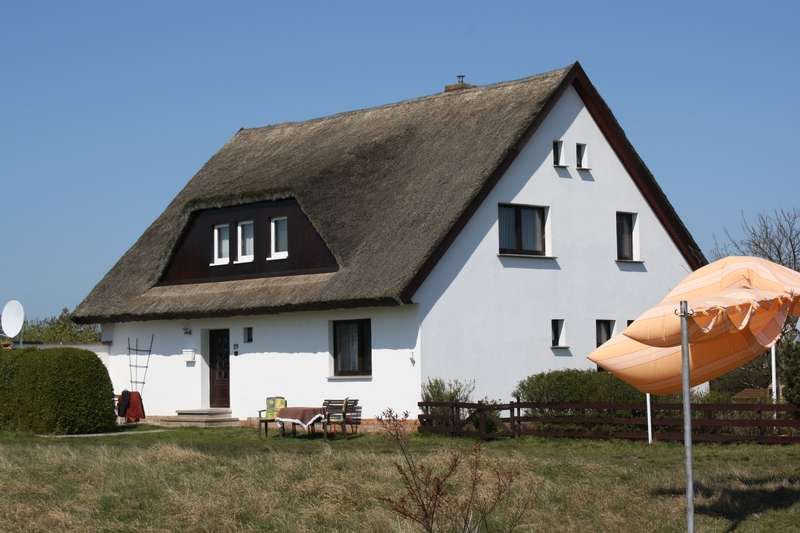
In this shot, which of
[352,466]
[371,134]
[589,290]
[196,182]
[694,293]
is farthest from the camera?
[196,182]

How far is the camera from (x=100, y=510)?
15.7 metres

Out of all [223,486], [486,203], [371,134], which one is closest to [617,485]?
[223,486]

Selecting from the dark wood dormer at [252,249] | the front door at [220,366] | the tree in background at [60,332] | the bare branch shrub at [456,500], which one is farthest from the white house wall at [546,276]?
the tree in background at [60,332]

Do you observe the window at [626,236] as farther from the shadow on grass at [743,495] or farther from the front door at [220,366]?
the shadow on grass at [743,495]

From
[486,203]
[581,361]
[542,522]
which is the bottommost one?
[542,522]

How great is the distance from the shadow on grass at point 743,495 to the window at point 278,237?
15198 mm

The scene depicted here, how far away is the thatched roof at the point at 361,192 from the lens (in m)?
27.4

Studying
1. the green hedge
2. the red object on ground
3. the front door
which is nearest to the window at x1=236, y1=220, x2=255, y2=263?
the front door

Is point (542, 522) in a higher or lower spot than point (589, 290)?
lower

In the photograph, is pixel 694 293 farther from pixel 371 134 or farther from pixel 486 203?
pixel 371 134

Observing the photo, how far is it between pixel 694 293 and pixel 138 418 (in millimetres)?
20961

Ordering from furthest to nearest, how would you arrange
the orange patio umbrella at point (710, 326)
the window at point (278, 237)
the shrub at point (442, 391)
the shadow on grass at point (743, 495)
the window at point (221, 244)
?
the window at point (221, 244) < the window at point (278, 237) < the shrub at point (442, 391) < the shadow on grass at point (743, 495) < the orange patio umbrella at point (710, 326)

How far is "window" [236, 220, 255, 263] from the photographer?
31703 mm

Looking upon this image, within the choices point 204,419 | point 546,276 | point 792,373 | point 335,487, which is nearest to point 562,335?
point 546,276
